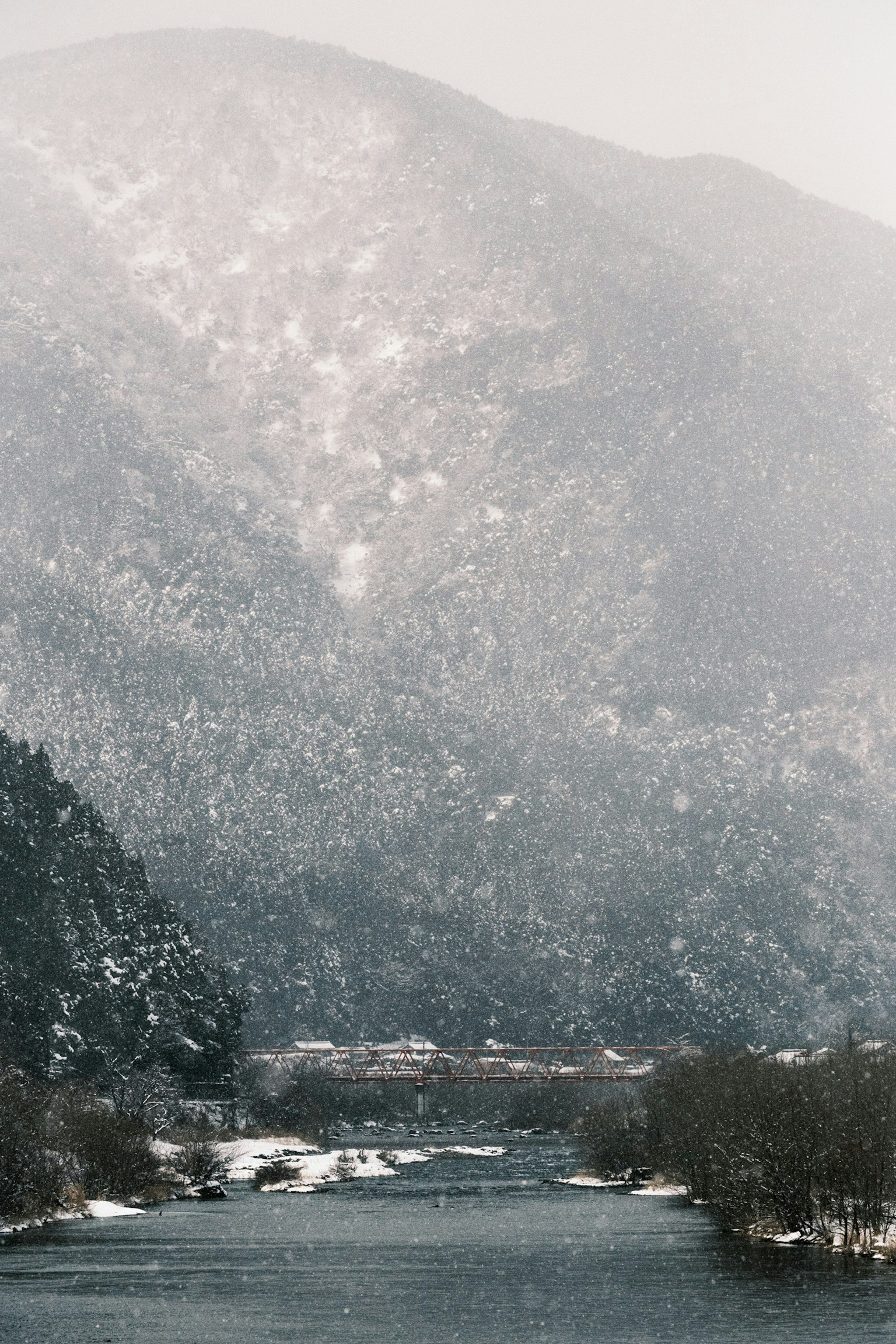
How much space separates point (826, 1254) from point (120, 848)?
336 ft

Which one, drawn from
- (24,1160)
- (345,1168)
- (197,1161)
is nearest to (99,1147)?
(24,1160)

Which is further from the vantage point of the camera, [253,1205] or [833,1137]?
[253,1205]

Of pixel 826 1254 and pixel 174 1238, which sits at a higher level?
pixel 826 1254

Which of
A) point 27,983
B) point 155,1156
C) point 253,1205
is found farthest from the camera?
Result: point 27,983

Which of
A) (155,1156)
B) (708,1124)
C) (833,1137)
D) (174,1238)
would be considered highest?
(833,1137)

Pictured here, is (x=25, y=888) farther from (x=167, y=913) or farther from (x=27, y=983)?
(x=167, y=913)

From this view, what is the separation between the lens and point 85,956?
117 metres

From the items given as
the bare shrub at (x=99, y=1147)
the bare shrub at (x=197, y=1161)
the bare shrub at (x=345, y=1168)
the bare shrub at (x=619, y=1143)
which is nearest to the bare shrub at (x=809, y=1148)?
the bare shrub at (x=99, y=1147)

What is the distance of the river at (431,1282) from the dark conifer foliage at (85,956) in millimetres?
26399

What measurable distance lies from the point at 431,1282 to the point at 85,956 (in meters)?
68.3

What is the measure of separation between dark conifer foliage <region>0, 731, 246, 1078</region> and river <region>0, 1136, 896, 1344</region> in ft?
86.6

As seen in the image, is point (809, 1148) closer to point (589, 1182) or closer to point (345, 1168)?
point (589, 1182)

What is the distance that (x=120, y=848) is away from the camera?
14962cm

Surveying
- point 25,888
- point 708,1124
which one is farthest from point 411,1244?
point 25,888
